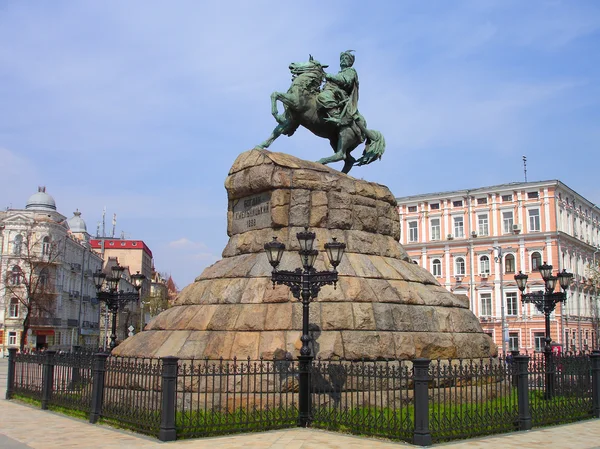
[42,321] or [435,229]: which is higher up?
[435,229]

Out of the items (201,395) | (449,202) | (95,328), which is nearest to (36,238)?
(95,328)

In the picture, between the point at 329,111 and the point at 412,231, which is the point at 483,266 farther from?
the point at 329,111

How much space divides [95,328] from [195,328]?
214ft

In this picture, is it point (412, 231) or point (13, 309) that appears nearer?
point (13, 309)

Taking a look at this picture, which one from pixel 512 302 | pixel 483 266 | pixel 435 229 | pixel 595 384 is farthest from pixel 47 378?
pixel 435 229

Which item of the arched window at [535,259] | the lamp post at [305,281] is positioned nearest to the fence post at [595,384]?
the lamp post at [305,281]

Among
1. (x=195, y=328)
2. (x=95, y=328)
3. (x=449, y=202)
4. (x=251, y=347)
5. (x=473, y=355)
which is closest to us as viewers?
(x=251, y=347)

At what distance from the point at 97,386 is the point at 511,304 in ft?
158

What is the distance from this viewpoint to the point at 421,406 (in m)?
9.84

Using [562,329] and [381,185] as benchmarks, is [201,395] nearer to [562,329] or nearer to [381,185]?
[381,185]

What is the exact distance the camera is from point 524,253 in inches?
2212

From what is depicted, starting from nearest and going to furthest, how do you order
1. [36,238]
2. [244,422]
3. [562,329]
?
[244,422]
[562,329]
[36,238]

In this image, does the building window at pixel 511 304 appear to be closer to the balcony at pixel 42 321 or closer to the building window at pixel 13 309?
the balcony at pixel 42 321

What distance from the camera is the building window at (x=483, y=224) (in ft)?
193
